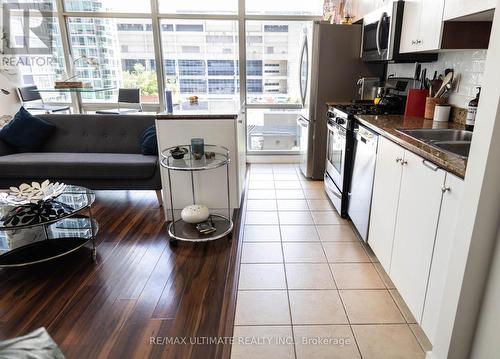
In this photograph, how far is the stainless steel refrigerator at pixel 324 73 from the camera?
11.4 feet

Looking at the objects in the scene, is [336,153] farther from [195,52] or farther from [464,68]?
[195,52]

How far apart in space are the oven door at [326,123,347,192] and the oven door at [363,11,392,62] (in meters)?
0.69

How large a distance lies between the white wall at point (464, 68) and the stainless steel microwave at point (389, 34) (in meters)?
0.14

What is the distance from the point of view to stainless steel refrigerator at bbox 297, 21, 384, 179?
3.47 meters

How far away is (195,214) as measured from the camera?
2598 mm

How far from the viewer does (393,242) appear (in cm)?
187

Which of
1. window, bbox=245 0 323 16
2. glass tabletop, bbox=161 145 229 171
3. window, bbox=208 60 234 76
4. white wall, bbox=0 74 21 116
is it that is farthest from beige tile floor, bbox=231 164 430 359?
white wall, bbox=0 74 21 116

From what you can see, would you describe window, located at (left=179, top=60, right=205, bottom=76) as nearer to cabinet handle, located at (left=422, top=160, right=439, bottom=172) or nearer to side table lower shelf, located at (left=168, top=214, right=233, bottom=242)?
side table lower shelf, located at (left=168, top=214, right=233, bottom=242)

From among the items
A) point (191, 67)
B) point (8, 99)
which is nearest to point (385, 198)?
point (191, 67)

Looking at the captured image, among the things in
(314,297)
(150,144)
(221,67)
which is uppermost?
(221,67)

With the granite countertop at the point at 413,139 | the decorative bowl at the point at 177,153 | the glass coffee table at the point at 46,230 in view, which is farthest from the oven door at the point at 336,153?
the glass coffee table at the point at 46,230

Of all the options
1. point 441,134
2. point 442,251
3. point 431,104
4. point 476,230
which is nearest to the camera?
point 476,230

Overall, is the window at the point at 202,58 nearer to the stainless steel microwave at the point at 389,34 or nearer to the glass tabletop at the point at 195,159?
the glass tabletop at the point at 195,159

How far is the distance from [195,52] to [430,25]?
3.27 metres
